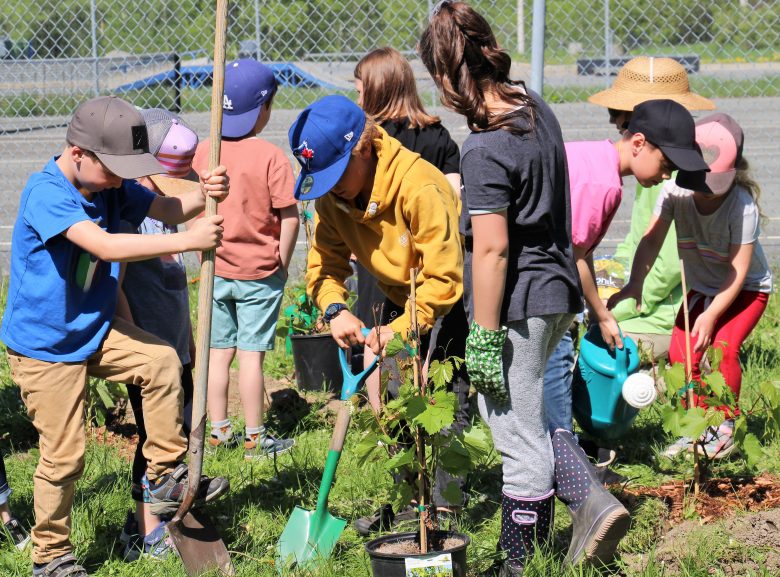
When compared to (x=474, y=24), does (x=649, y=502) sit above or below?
below

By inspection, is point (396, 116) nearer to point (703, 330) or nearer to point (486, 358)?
point (703, 330)

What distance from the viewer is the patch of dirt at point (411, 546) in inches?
112

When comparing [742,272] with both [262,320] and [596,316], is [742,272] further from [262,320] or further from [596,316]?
[262,320]

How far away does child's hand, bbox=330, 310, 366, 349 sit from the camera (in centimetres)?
321

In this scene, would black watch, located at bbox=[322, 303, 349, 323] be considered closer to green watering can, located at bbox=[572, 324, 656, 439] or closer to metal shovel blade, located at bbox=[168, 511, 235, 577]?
metal shovel blade, located at bbox=[168, 511, 235, 577]

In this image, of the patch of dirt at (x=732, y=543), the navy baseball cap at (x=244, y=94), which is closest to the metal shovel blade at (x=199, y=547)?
the patch of dirt at (x=732, y=543)

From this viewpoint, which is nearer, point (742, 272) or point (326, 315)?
point (326, 315)

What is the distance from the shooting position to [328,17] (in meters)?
→ 11.0

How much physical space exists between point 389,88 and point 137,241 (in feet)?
5.74

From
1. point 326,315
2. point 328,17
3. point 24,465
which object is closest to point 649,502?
point 326,315

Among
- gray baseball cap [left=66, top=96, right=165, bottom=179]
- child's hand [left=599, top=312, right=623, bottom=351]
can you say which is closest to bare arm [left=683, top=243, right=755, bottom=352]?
child's hand [left=599, top=312, right=623, bottom=351]

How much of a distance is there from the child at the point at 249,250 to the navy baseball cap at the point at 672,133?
5.25 ft

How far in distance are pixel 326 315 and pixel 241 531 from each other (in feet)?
2.90

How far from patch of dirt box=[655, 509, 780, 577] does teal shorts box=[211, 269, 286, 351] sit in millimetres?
1997
